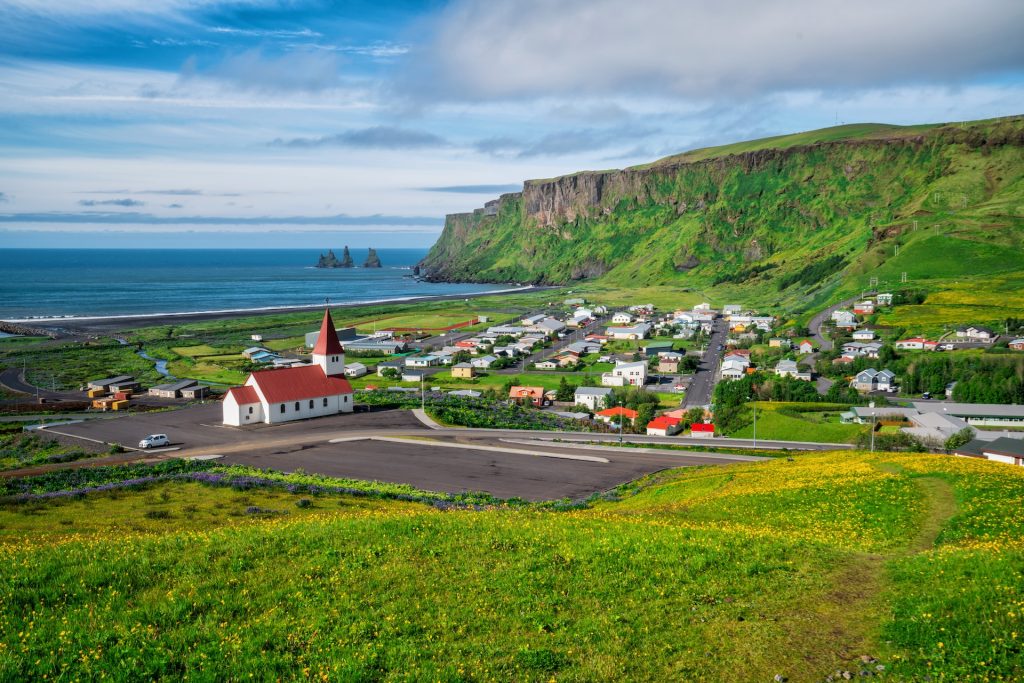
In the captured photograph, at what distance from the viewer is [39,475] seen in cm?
3628

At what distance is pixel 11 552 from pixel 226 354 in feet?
384

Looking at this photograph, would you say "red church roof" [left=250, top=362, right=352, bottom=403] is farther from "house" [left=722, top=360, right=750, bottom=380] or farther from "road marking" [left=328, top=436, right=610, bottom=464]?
"house" [left=722, top=360, right=750, bottom=380]

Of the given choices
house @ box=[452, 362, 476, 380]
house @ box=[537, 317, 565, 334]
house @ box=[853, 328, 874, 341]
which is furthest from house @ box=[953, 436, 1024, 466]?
house @ box=[537, 317, 565, 334]

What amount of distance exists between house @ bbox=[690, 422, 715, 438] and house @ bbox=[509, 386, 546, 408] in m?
24.2

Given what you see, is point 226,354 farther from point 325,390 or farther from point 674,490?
point 674,490

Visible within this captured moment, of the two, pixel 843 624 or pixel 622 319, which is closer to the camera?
pixel 843 624

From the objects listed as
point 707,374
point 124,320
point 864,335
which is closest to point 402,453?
point 707,374

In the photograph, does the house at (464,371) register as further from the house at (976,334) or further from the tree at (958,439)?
the house at (976,334)

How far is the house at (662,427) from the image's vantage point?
68.4 metres

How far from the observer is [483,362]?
117000mm

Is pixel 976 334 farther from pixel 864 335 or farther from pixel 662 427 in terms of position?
pixel 662 427

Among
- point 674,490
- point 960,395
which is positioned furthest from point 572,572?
point 960,395

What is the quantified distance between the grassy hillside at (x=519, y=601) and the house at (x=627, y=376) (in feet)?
267

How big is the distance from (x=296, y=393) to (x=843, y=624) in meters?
49.8
